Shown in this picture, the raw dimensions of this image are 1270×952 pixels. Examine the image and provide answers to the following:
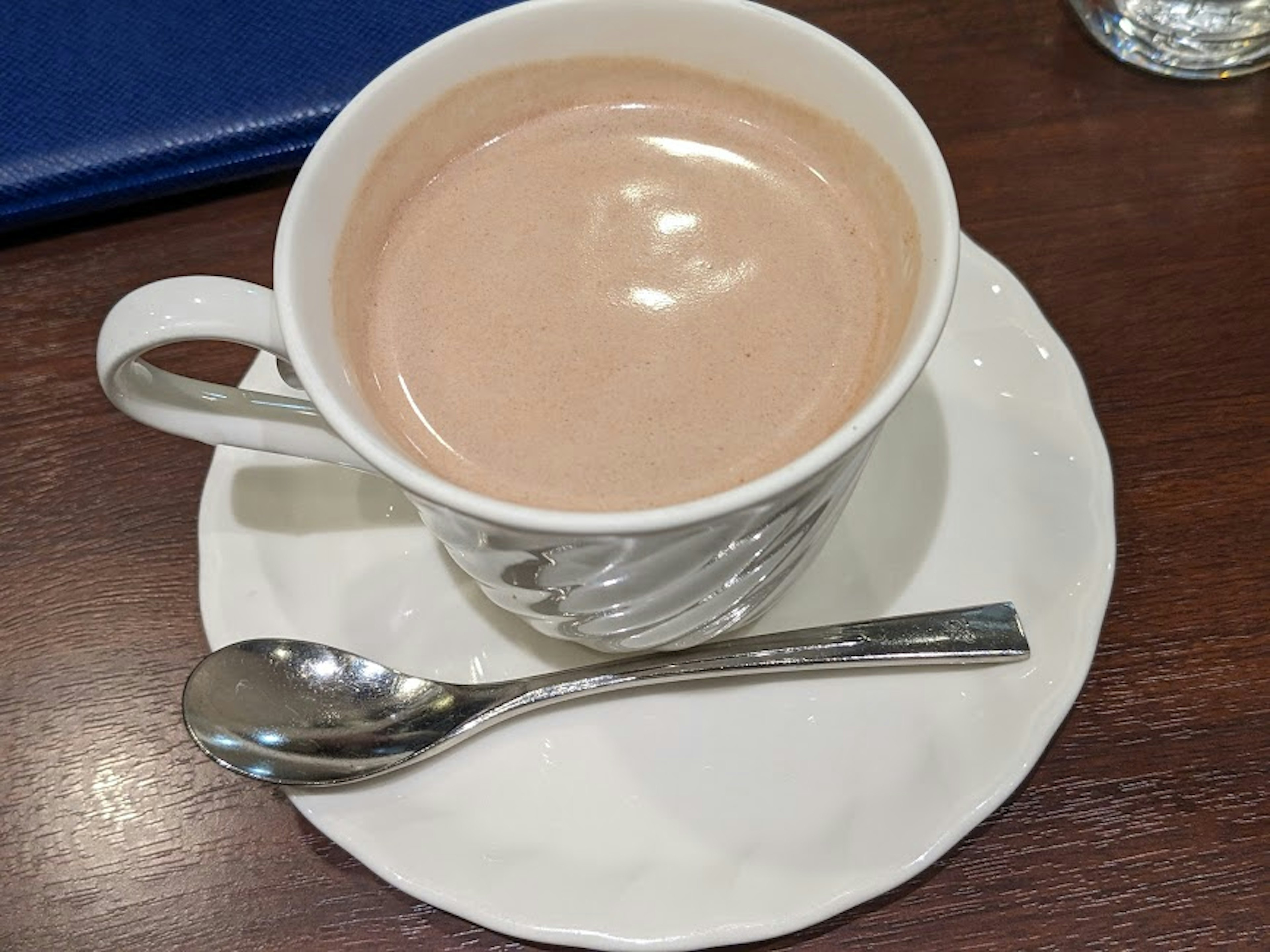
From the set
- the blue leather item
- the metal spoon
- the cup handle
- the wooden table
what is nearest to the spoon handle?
the metal spoon

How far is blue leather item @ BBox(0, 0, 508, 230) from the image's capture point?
118 centimetres

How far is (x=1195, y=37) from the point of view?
126 cm

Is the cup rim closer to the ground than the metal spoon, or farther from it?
farther from it

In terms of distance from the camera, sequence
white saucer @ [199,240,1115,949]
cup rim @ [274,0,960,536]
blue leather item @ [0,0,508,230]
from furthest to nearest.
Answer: blue leather item @ [0,0,508,230]
white saucer @ [199,240,1115,949]
cup rim @ [274,0,960,536]

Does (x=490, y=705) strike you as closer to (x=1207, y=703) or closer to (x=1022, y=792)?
(x=1022, y=792)

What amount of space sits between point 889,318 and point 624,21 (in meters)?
0.32

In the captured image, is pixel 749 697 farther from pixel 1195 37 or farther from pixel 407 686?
pixel 1195 37

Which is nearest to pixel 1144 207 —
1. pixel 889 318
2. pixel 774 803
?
pixel 889 318

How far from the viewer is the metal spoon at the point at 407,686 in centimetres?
81

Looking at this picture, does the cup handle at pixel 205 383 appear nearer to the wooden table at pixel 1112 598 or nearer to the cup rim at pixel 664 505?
the cup rim at pixel 664 505

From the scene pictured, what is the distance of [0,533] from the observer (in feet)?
3.34

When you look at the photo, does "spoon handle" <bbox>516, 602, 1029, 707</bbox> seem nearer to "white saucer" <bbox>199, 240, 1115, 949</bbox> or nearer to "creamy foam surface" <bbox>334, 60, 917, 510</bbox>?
"white saucer" <bbox>199, 240, 1115, 949</bbox>

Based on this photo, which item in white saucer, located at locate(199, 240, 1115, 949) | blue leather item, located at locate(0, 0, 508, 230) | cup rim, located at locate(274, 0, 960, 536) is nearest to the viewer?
cup rim, located at locate(274, 0, 960, 536)

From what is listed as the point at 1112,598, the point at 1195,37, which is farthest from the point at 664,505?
the point at 1195,37
